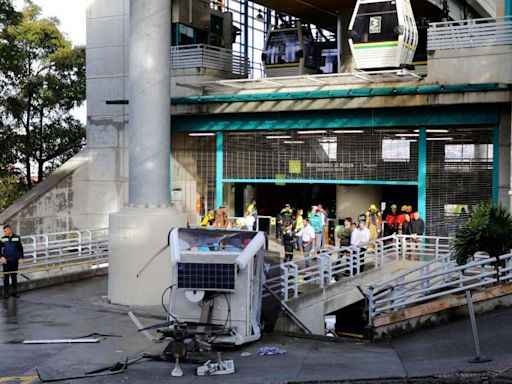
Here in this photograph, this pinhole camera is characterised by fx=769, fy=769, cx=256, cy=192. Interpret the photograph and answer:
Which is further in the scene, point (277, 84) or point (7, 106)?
point (7, 106)

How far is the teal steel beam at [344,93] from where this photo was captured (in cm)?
2416

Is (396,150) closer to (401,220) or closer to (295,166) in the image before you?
(401,220)

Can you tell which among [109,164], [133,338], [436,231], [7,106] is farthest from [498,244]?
[7,106]

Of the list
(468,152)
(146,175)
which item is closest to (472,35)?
(468,152)

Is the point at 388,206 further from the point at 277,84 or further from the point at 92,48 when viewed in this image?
the point at 92,48

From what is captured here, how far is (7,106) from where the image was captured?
4050 cm

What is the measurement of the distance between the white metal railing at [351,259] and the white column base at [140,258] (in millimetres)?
2677

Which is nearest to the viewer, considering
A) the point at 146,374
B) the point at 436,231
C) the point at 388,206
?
the point at 146,374

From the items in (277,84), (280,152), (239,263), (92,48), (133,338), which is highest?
(92,48)

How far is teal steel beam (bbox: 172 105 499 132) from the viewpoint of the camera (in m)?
25.2

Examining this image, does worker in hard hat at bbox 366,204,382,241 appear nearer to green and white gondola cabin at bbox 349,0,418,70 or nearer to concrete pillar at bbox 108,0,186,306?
green and white gondola cabin at bbox 349,0,418,70

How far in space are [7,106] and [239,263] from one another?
31189 millimetres

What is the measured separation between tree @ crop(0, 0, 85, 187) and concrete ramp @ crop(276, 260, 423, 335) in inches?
995

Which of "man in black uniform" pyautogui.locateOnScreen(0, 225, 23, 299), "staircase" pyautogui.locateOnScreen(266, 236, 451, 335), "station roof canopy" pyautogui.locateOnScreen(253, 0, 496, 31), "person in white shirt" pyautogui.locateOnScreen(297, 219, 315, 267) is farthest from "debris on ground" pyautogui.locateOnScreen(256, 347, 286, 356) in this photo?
"station roof canopy" pyautogui.locateOnScreen(253, 0, 496, 31)
